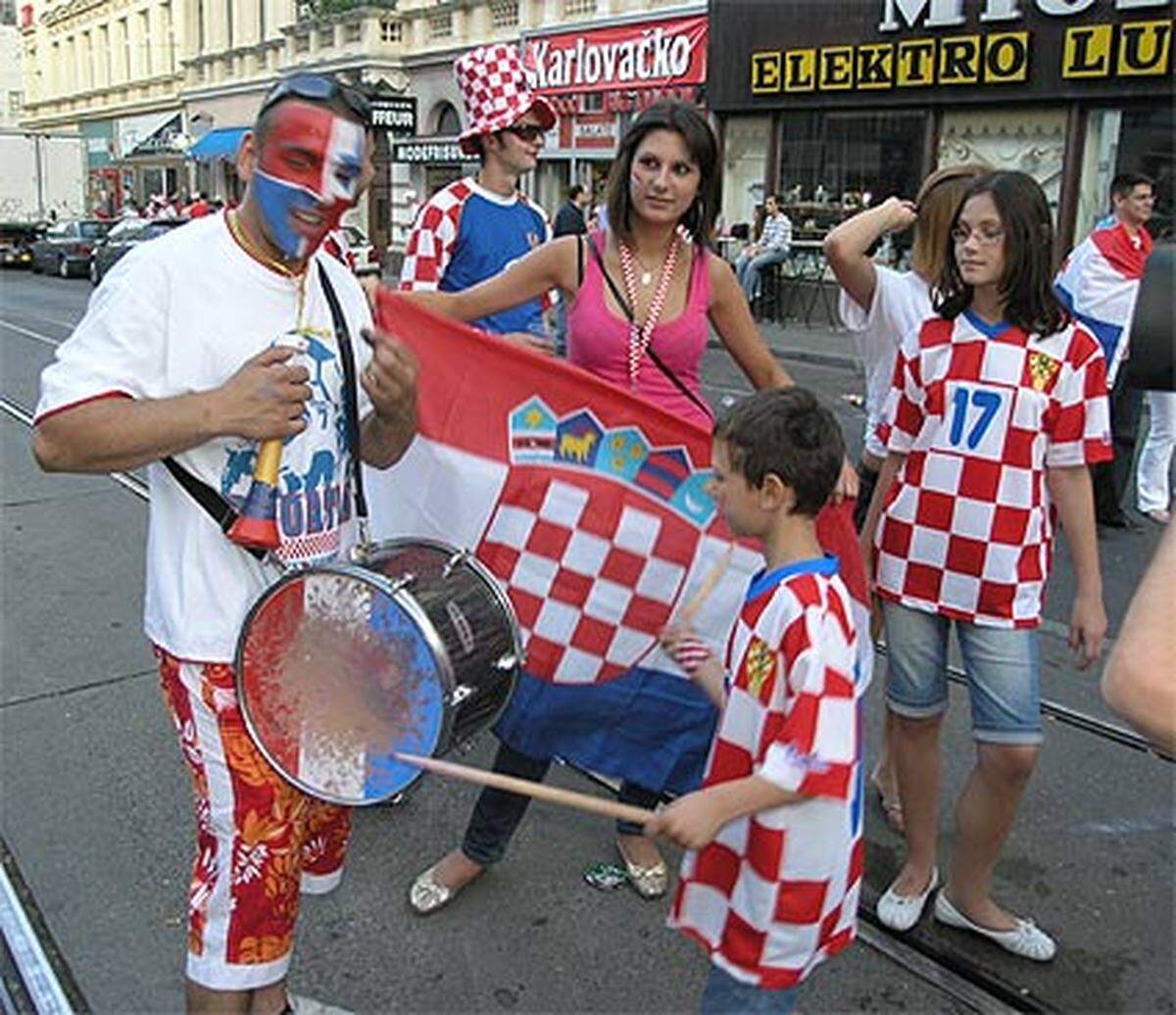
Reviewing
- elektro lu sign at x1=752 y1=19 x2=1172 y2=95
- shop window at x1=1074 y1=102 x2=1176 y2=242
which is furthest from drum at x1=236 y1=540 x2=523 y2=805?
elektro lu sign at x1=752 y1=19 x2=1172 y2=95

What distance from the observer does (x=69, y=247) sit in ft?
90.0

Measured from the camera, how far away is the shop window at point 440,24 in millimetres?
26375

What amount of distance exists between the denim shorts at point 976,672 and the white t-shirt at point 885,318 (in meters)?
0.78

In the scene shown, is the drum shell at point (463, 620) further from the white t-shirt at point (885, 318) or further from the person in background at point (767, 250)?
the person in background at point (767, 250)

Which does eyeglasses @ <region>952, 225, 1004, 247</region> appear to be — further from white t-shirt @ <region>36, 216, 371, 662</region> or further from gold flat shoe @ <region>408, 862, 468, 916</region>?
gold flat shoe @ <region>408, 862, 468, 916</region>

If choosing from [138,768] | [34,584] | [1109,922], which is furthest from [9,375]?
[1109,922]

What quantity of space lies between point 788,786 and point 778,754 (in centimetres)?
5

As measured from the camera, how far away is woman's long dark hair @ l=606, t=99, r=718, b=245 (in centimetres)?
296

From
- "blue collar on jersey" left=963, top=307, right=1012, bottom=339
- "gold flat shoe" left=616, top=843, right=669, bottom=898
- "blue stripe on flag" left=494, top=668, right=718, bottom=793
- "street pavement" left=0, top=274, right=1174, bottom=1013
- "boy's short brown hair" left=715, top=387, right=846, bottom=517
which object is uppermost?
"blue collar on jersey" left=963, top=307, right=1012, bottom=339

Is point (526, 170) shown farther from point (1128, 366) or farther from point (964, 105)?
point (964, 105)

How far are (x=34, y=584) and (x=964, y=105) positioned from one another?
46.4 feet

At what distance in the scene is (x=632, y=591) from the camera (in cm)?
286

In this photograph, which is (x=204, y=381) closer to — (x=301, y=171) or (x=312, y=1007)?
(x=301, y=171)

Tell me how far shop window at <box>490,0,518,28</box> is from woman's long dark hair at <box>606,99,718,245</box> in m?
23.1
